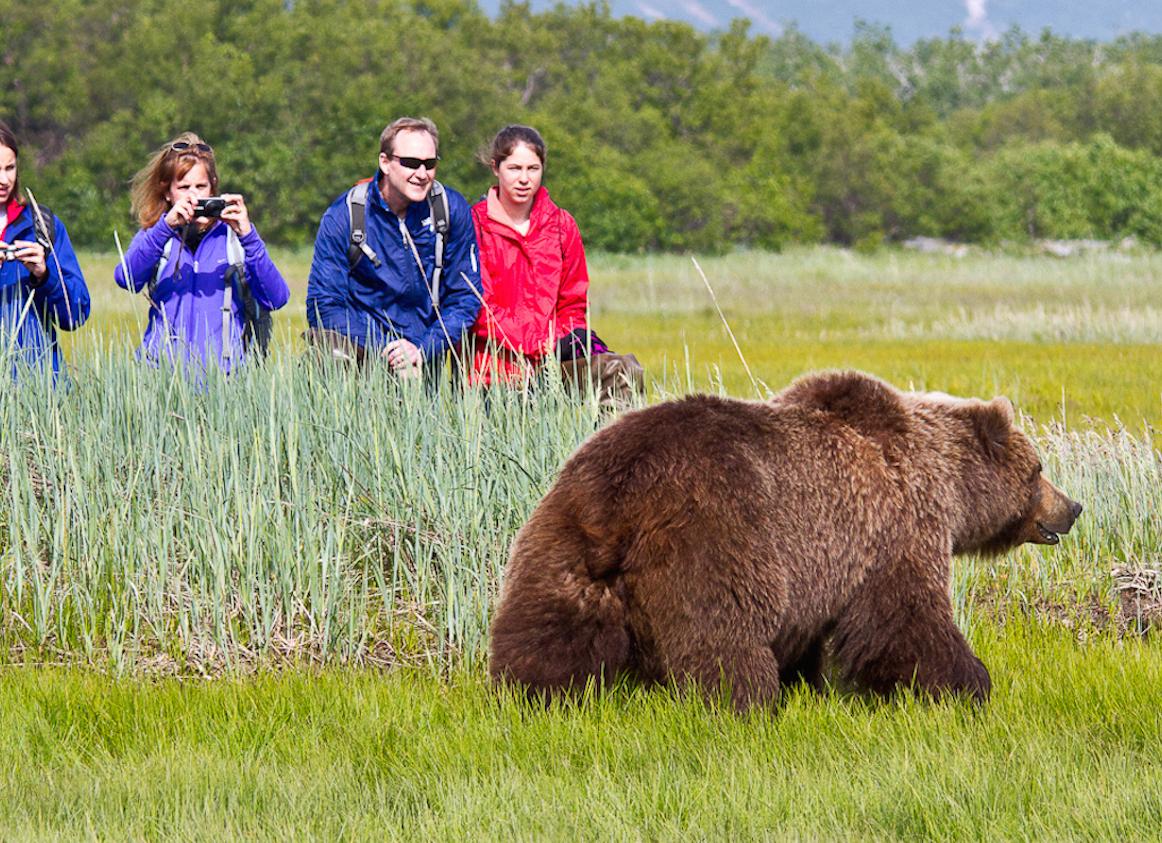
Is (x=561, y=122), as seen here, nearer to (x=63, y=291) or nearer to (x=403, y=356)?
(x=63, y=291)

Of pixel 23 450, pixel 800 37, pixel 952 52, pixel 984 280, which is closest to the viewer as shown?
pixel 23 450

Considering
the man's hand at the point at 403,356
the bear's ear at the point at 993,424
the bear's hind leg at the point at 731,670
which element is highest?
the man's hand at the point at 403,356

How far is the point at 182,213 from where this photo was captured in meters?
6.46

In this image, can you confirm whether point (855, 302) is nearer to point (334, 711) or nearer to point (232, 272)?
point (232, 272)

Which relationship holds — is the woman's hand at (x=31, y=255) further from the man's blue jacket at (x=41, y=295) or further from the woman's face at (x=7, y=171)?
the woman's face at (x=7, y=171)

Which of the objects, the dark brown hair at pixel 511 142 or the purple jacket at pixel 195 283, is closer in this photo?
the purple jacket at pixel 195 283

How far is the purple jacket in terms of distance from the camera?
661 centimetres

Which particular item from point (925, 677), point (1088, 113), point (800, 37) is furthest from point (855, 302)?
point (800, 37)

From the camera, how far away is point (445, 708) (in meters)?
4.37

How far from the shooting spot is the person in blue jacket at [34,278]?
650 cm

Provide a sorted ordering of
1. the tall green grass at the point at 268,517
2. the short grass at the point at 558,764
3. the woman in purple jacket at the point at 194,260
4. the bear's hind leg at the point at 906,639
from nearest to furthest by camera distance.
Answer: the short grass at the point at 558,764 < the bear's hind leg at the point at 906,639 < the tall green grass at the point at 268,517 < the woman in purple jacket at the point at 194,260

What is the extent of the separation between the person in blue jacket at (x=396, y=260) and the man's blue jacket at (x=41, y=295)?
1.04m

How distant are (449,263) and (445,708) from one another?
9.25 ft

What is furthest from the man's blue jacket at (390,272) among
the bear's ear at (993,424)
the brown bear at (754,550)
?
the bear's ear at (993,424)
